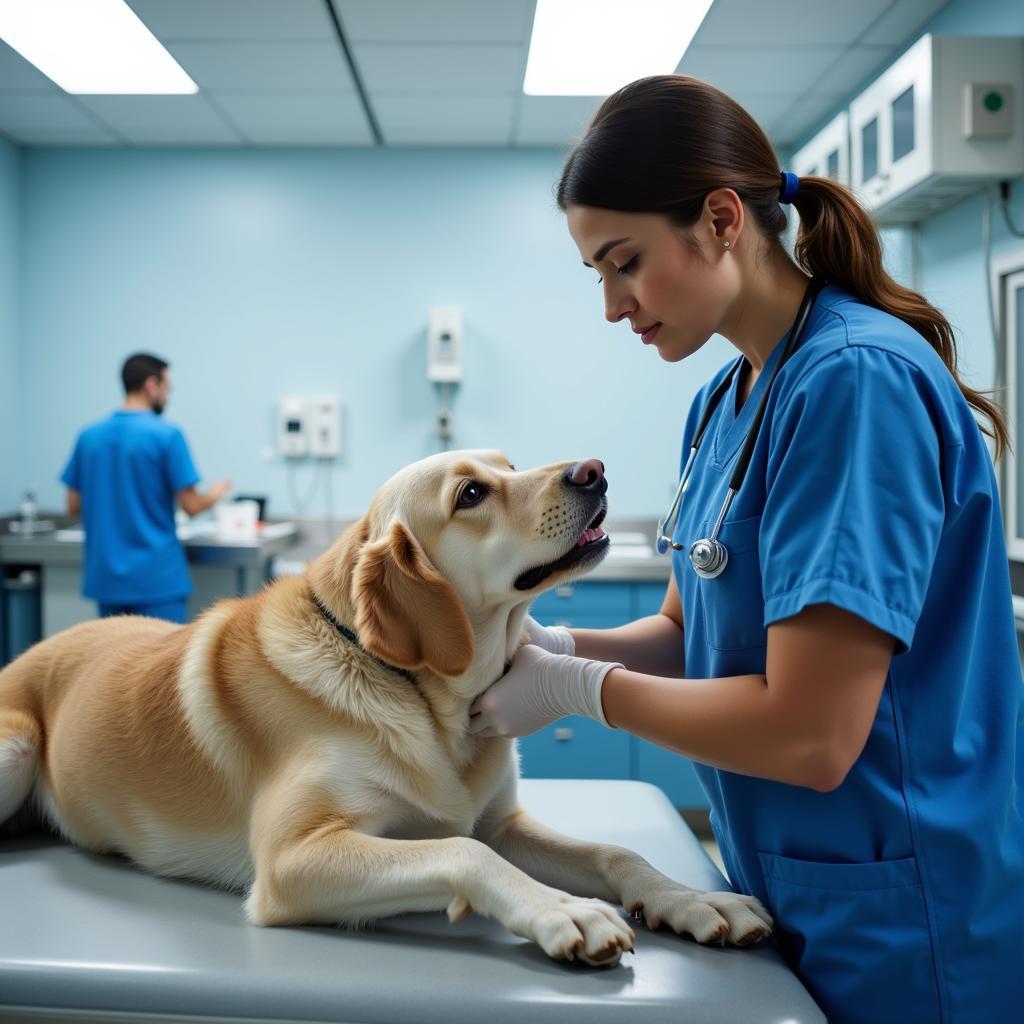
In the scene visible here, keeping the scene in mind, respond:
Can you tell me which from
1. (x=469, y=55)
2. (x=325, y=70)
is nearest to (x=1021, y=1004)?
(x=469, y=55)

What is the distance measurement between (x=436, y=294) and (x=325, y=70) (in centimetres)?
117

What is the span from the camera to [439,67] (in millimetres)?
3461

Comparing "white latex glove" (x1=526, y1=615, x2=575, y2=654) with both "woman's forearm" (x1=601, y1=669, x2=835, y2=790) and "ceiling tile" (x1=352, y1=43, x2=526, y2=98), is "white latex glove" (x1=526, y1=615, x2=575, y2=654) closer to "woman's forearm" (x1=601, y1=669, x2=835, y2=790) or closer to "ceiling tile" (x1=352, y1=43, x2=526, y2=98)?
"woman's forearm" (x1=601, y1=669, x2=835, y2=790)

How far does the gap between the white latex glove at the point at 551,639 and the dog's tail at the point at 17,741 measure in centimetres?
72

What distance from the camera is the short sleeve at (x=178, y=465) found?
3553 millimetres

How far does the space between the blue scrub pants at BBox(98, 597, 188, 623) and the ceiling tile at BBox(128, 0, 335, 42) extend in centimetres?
201

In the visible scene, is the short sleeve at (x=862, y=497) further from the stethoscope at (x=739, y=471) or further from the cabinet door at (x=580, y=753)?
the cabinet door at (x=580, y=753)

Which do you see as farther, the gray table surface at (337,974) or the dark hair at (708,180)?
the dark hair at (708,180)

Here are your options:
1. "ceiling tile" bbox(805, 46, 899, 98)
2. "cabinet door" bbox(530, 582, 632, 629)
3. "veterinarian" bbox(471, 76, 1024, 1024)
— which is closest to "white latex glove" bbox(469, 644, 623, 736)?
"veterinarian" bbox(471, 76, 1024, 1024)

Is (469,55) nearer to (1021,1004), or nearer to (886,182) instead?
(886,182)

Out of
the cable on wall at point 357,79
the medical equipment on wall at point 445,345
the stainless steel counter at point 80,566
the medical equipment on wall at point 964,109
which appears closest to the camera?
the medical equipment on wall at point 964,109

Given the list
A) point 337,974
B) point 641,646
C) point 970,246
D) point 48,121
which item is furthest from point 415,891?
point 48,121

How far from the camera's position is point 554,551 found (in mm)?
1178

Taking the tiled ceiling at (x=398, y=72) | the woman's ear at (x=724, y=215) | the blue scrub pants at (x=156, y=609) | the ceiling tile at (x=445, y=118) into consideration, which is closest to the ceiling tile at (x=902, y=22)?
the tiled ceiling at (x=398, y=72)
